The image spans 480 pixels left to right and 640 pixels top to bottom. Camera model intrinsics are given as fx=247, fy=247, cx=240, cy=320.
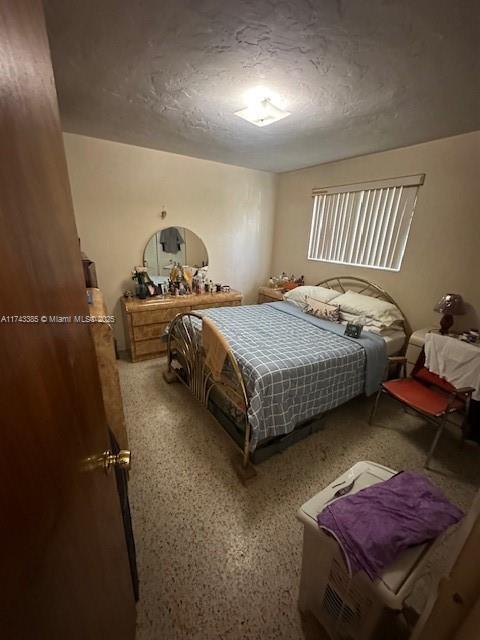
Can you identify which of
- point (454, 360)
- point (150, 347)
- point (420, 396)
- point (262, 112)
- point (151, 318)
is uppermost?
point (262, 112)

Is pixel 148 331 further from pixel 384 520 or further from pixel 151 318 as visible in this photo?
pixel 384 520

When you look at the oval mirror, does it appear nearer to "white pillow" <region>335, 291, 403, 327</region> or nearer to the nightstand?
the nightstand

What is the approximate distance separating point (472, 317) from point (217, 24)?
2839 mm

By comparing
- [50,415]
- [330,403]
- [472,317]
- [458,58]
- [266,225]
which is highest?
[458,58]

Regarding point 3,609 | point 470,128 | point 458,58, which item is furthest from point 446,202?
point 3,609

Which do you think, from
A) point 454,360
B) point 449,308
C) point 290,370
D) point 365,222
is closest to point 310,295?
point 365,222

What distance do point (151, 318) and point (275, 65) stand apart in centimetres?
248

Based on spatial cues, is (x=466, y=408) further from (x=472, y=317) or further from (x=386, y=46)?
(x=386, y=46)

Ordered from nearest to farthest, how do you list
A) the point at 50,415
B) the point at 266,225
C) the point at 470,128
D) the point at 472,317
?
the point at 50,415 → the point at 470,128 → the point at 472,317 → the point at 266,225

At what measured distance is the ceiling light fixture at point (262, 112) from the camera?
177 cm

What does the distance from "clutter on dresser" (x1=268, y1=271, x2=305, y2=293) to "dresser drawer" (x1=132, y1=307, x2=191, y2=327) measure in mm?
1584

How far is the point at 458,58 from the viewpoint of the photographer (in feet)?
4.16

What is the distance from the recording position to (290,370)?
1.71 meters

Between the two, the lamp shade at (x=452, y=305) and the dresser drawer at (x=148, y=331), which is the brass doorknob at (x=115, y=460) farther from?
the lamp shade at (x=452, y=305)
